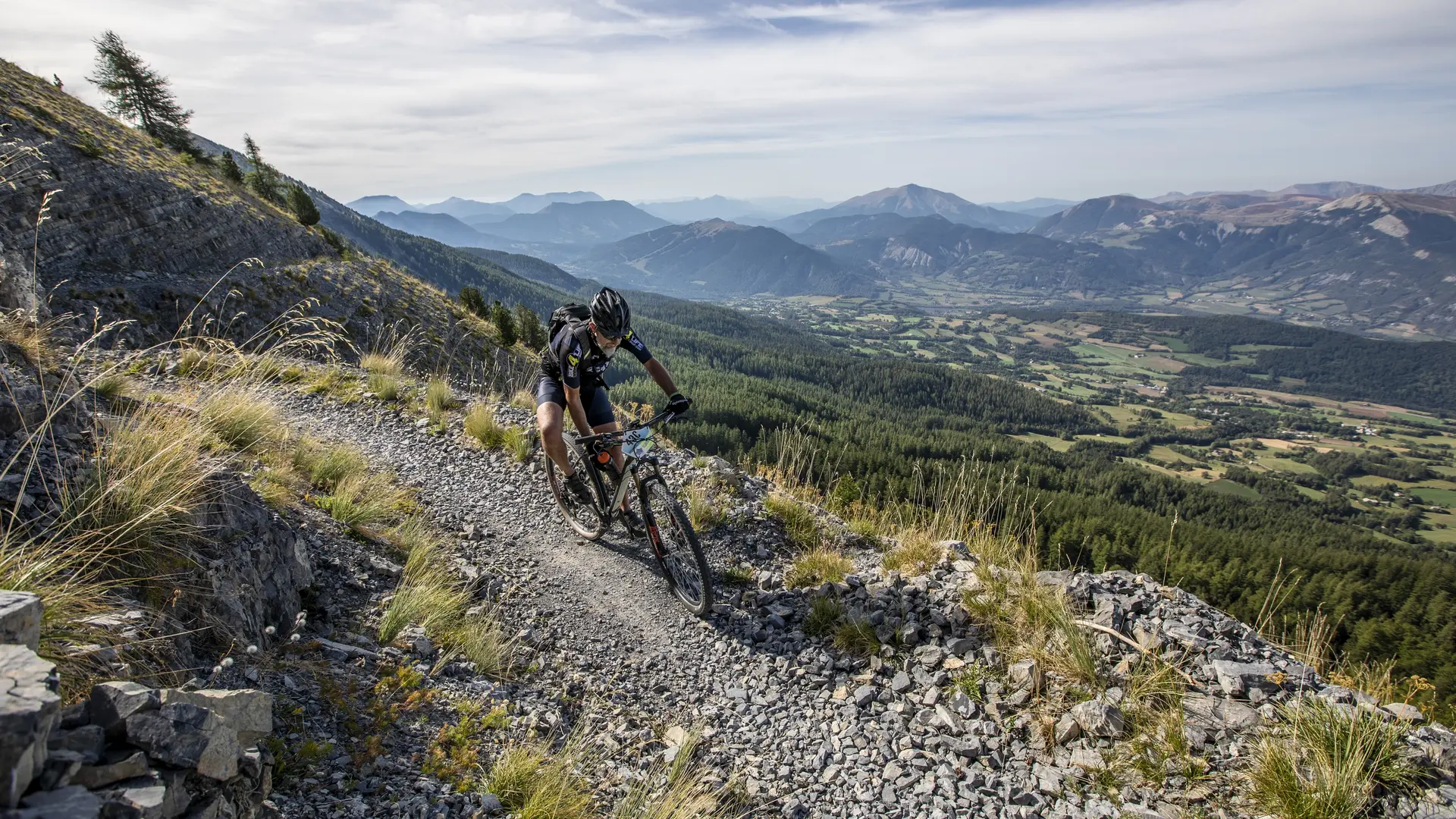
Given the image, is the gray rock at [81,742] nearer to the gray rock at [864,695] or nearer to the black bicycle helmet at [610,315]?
the gray rock at [864,695]

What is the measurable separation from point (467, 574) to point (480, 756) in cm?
285

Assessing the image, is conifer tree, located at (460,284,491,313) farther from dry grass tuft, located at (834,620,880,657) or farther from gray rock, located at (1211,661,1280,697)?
gray rock, located at (1211,661,1280,697)

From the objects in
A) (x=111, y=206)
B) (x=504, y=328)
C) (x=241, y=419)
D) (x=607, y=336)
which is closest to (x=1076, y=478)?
(x=504, y=328)

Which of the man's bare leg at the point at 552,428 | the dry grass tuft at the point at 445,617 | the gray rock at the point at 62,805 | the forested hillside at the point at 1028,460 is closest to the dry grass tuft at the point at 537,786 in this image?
the dry grass tuft at the point at 445,617

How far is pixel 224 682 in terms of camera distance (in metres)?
3.49

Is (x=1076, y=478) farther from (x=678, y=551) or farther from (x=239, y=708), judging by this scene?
(x=239, y=708)

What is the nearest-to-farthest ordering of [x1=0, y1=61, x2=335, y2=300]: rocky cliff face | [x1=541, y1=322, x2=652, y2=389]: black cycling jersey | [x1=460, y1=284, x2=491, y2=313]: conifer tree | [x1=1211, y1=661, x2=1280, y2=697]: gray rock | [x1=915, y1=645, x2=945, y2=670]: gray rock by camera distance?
[x1=1211, y1=661, x2=1280, y2=697]: gray rock
[x1=915, y1=645, x2=945, y2=670]: gray rock
[x1=541, y1=322, x2=652, y2=389]: black cycling jersey
[x1=0, y1=61, x2=335, y2=300]: rocky cliff face
[x1=460, y1=284, x2=491, y2=313]: conifer tree

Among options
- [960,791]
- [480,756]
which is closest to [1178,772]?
[960,791]

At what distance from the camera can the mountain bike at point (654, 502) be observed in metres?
6.42

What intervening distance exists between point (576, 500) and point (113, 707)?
588 centimetres

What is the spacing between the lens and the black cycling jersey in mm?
6688

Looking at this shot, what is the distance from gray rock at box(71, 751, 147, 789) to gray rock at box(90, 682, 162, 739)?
0.49 feet

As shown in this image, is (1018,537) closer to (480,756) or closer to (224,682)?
(480,756)

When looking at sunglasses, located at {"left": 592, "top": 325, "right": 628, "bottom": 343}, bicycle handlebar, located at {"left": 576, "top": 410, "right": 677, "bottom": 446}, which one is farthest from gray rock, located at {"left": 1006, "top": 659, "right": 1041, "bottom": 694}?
sunglasses, located at {"left": 592, "top": 325, "right": 628, "bottom": 343}
